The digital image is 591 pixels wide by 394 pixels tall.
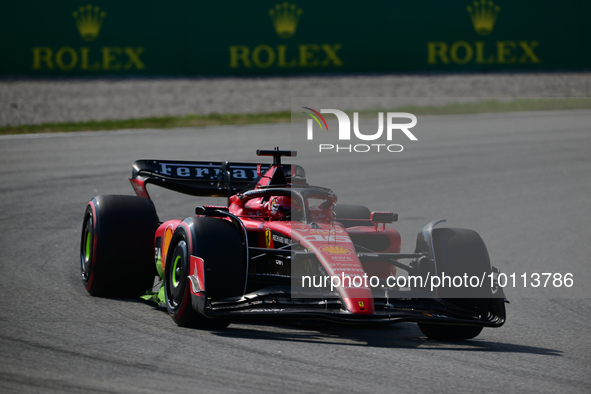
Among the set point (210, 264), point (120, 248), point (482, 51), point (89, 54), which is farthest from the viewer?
point (482, 51)

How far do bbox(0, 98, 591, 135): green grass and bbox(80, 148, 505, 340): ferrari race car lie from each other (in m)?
10.0

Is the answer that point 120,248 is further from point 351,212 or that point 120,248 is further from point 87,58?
point 87,58

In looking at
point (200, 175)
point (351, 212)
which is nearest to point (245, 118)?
point (200, 175)

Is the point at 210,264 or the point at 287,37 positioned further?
the point at 287,37

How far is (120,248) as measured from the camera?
6.51 m

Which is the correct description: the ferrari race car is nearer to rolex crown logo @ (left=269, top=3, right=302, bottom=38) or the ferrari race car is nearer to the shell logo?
the shell logo

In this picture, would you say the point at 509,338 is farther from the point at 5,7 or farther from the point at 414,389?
the point at 5,7

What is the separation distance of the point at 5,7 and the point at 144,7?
3362 millimetres

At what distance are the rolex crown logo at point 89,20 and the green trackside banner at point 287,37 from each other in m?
0.02

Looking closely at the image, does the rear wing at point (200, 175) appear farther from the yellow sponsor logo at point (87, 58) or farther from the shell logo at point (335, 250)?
the yellow sponsor logo at point (87, 58)

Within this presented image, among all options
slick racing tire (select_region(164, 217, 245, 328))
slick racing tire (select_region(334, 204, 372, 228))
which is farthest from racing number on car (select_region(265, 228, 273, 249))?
slick racing tire (select_region(334, 204, 372, 228))

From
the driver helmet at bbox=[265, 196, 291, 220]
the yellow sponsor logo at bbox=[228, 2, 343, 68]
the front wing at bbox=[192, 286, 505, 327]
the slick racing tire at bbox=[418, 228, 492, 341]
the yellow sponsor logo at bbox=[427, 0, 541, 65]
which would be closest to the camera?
the front wing at bbox=[192, 286, 505, 327]

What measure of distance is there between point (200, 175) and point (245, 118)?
35.8ft

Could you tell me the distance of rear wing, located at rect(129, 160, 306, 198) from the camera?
293 inches
